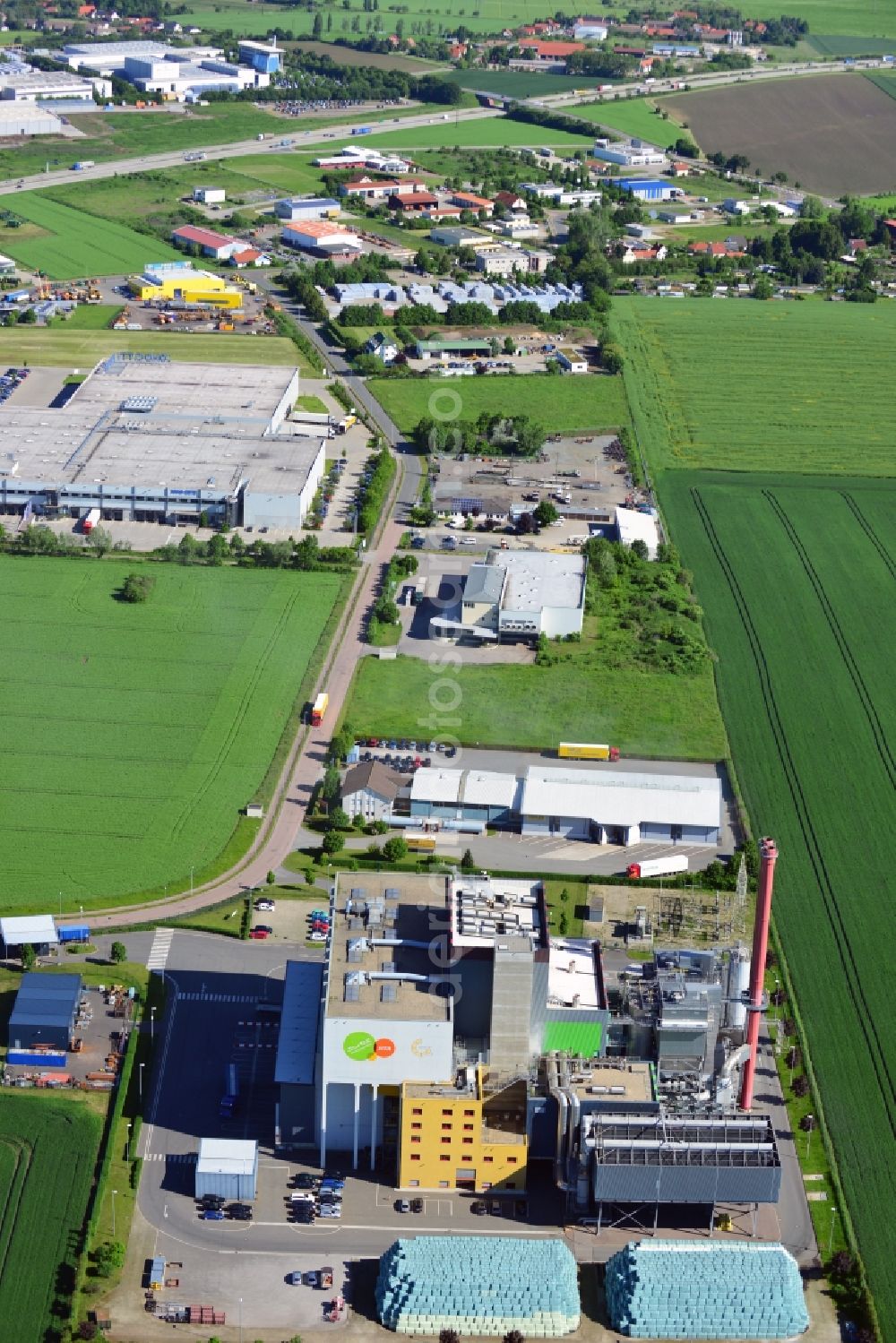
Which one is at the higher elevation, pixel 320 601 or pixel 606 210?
pixel 606 210

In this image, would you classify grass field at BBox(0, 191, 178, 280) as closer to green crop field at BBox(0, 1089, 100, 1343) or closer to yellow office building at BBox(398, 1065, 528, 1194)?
green crop field at BBox(0, 1089, 100, 1343)

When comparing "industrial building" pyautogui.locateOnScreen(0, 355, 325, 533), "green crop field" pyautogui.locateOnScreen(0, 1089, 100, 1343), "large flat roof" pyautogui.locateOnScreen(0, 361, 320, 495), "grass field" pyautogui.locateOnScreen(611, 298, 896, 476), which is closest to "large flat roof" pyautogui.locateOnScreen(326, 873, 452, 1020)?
"green crop field" pyautogui.locateOnScreen(0, 1089, 100, 1343)

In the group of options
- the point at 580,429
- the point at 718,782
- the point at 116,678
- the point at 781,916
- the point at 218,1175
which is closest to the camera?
the point at 218,1175

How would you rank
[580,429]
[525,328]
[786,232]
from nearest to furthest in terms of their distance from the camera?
[580,429] → [525,328] → [786,232]

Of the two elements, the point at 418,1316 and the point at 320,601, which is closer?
the point at 418,1316

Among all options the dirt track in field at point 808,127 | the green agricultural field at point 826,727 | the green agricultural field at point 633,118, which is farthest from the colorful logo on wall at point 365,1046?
the green agricultural field at point 633,118

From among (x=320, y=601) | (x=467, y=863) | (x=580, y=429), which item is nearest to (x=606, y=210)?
(x=580, y=429)

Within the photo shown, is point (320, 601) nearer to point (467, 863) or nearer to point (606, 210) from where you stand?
point (467, 863)

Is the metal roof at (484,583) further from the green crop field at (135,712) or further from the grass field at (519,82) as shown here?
the grass field at (519,82)
